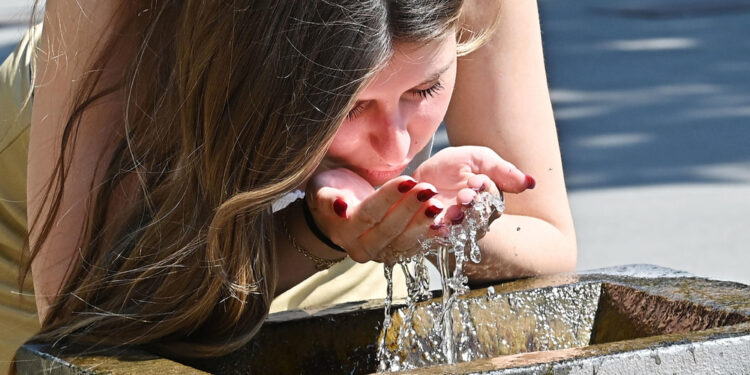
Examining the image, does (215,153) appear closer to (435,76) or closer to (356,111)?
(356,111)

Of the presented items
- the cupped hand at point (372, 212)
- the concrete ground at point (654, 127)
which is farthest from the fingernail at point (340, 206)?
the concrete ground at point (654, 127)

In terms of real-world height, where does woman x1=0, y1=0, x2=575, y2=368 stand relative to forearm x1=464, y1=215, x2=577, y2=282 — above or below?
above

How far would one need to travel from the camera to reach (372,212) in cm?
138

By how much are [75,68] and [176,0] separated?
0.15m

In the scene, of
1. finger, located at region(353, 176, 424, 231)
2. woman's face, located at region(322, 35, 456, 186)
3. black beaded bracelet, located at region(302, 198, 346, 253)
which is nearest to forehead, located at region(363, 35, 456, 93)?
woman's face, located at region(322, 35, 456, 186)

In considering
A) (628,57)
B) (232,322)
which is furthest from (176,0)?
(628,57)

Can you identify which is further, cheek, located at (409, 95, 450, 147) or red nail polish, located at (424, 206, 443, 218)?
cheek, located at (409, 95, 450, 147)

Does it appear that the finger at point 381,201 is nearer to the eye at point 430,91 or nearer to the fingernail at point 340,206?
the fingernail at point 340,206

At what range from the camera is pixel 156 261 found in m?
1.38

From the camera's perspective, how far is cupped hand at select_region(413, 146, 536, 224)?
1.42 m

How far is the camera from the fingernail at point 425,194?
1.32 metres

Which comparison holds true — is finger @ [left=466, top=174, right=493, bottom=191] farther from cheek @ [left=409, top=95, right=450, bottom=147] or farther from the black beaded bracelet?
the black beaded bracelet

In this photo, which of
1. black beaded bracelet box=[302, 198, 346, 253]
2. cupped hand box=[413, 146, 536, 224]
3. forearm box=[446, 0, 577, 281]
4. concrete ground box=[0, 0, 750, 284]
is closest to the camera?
cupped hand box=[413, 146, 536, 224]

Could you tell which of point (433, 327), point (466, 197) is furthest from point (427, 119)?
point (433, 327)
